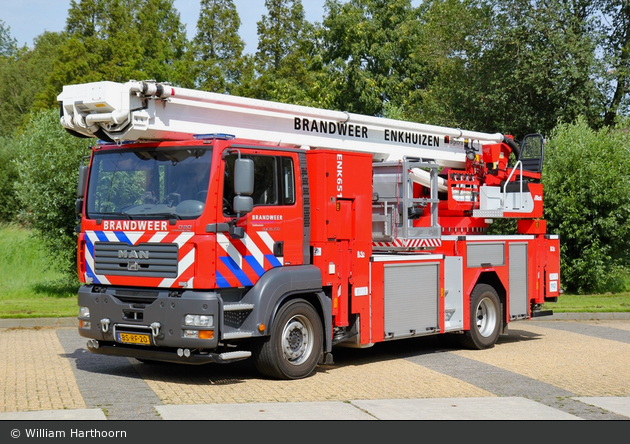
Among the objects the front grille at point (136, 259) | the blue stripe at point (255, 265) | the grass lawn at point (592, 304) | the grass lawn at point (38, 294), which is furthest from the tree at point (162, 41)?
the blue stripe at point (255, 265)

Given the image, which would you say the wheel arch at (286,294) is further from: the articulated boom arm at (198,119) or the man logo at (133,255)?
the articulated boom arm at (198,119)

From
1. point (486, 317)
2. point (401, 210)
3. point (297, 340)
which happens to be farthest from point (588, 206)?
point (297, 340)

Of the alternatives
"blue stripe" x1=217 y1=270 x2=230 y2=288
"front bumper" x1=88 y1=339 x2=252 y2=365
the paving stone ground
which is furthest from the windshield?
the paving stone ground

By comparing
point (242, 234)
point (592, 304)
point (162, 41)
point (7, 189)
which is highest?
point (162, 41)

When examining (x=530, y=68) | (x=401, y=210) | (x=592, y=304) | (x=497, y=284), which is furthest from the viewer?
(x=530, y=68)

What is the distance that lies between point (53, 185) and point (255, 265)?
1117 centimetres

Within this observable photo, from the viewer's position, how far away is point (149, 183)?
9391mm

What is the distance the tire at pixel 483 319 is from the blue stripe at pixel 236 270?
459 centimetres

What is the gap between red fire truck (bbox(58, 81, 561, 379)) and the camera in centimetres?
906

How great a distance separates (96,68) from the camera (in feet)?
130

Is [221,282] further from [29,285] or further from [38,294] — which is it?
[29,285]

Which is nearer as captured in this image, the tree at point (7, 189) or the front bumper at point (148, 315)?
the front bumper at point (148, 315)

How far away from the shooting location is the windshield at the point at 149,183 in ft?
29.9

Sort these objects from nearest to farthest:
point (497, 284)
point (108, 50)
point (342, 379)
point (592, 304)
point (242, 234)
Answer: point (242, 234) < point (342, 379) < point (497, 284) < point (592, 304) < point (108, 50)
